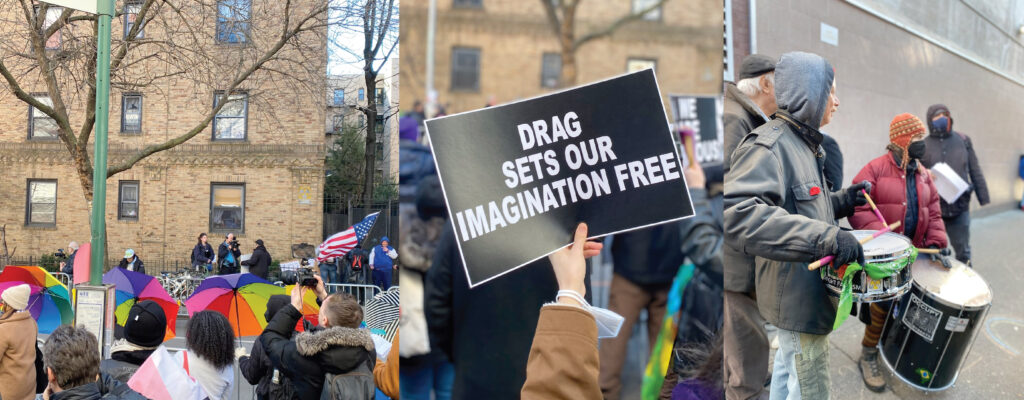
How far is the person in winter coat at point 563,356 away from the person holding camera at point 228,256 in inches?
374

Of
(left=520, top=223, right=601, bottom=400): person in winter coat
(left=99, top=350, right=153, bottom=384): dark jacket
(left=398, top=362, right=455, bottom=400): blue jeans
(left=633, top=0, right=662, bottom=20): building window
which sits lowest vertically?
(left=99, top=350, right=153, bottom=384): dark jacket

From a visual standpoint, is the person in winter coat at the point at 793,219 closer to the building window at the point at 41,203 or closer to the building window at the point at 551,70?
the building window at the point at 551,70

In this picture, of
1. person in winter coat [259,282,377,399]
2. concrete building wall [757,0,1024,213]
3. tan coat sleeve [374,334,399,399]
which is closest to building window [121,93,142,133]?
person in winter coat [259,282,377,399]

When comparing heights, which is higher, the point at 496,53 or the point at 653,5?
the point at 653,5

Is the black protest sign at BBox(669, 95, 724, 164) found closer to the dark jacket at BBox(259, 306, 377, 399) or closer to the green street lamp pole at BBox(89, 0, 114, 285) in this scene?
the dark jacket at BBox(259, 306, 377, 399)

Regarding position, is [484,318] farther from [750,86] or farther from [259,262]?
[259,262]

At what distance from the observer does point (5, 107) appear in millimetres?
9609

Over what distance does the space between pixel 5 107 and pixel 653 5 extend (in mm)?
10882

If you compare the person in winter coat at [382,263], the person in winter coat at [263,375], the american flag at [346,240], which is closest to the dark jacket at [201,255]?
the american flag at [346,240]

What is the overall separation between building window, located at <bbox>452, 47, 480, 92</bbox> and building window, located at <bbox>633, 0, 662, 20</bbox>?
331 millimetres

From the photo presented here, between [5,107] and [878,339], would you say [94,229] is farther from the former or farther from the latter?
[5,107]

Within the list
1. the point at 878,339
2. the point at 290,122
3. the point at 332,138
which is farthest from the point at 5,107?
Answer: the point at 878,339

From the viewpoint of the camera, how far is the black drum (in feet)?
11.4

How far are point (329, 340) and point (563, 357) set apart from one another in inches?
99.6
